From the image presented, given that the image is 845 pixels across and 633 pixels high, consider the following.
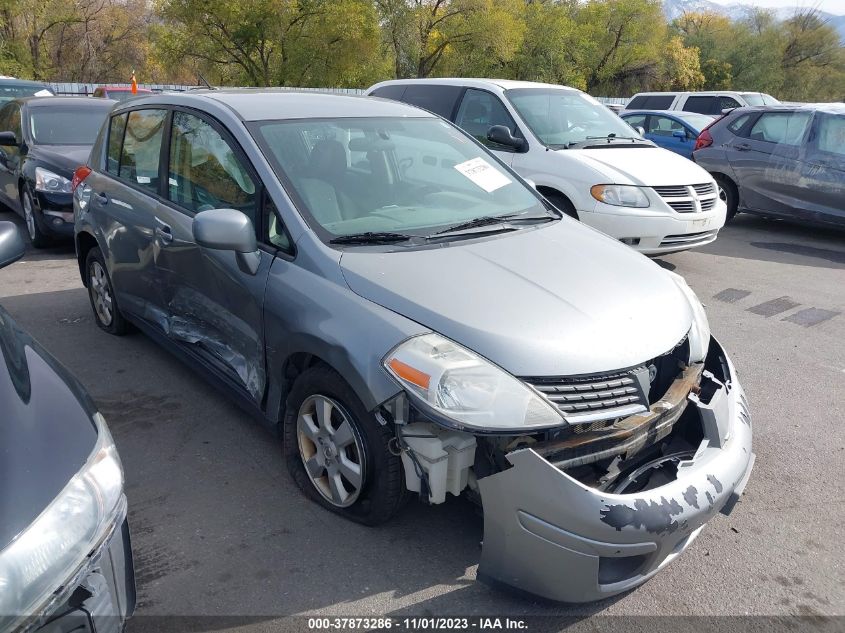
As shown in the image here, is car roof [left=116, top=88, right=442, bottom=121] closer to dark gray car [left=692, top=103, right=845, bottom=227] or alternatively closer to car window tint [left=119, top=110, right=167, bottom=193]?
car window tint [left=119, top=110, right=167, bottom=193]

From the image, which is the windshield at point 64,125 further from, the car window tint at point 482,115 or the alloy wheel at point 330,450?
the alloy wheel at point 330,450

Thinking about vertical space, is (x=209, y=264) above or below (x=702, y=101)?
below

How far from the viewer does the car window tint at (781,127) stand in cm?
915

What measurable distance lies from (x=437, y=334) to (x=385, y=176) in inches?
49.9

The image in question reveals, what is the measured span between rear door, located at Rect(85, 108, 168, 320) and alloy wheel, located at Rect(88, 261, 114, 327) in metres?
0.31

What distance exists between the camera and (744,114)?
9859 mm

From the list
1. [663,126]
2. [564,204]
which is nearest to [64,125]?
[564,204]

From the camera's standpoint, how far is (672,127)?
44.5ft

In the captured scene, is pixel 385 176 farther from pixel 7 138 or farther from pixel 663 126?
pixel 663 126

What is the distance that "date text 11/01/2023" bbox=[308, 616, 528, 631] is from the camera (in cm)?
249

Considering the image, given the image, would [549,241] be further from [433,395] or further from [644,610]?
[644,610]

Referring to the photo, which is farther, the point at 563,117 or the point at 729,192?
the point at 729,192

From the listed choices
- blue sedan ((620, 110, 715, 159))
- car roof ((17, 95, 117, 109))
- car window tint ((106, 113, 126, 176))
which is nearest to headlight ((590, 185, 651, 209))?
car window tint ((106, 113, 126, 176))

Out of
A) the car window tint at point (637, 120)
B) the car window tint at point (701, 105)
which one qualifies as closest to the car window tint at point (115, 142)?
the car window tint at point (637, 120)
